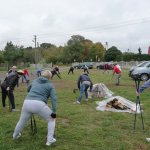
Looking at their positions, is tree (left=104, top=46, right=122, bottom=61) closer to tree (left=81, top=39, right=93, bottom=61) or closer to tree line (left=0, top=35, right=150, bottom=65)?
tree line (left=0, top=35, right=150, bottom=65)

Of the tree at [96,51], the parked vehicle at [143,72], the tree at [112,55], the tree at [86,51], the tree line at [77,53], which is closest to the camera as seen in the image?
the parked vehicle at [143,72]

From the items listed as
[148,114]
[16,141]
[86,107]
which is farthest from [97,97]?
[16,141]

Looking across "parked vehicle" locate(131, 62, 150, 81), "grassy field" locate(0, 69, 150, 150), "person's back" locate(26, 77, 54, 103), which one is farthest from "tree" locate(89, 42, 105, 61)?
"person's back" locate(26, 77, 54, 103)

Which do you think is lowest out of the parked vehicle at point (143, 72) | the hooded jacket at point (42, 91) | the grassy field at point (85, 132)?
the grassy field at point (85, 132)

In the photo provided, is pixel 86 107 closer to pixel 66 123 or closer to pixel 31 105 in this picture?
pixel 66 123

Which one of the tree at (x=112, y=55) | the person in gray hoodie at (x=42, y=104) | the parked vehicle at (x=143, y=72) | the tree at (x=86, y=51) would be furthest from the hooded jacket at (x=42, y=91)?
the tree at (x=86, y=51)

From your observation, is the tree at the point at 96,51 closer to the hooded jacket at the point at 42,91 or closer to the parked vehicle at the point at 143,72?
the parked vehicle at the point at 143,72

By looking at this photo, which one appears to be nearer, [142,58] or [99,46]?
[142,58]

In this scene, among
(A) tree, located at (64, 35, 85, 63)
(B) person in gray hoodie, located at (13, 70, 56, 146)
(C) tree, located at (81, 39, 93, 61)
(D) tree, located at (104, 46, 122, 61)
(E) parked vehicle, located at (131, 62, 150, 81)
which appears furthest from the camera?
(C) tree, located at (81, 39, 93, 61)

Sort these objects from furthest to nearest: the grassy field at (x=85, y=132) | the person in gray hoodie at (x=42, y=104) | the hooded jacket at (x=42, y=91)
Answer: the grassy field at (x=85, y=132) < the hooded jacket at (x=42, y=91) < the person in gray hoodie at (x=42, y=104)

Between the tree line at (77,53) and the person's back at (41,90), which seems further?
the tree line at (77,53)

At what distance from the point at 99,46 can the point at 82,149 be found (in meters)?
102

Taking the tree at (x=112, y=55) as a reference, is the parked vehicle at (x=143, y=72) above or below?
below

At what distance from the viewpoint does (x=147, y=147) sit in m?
7.97
